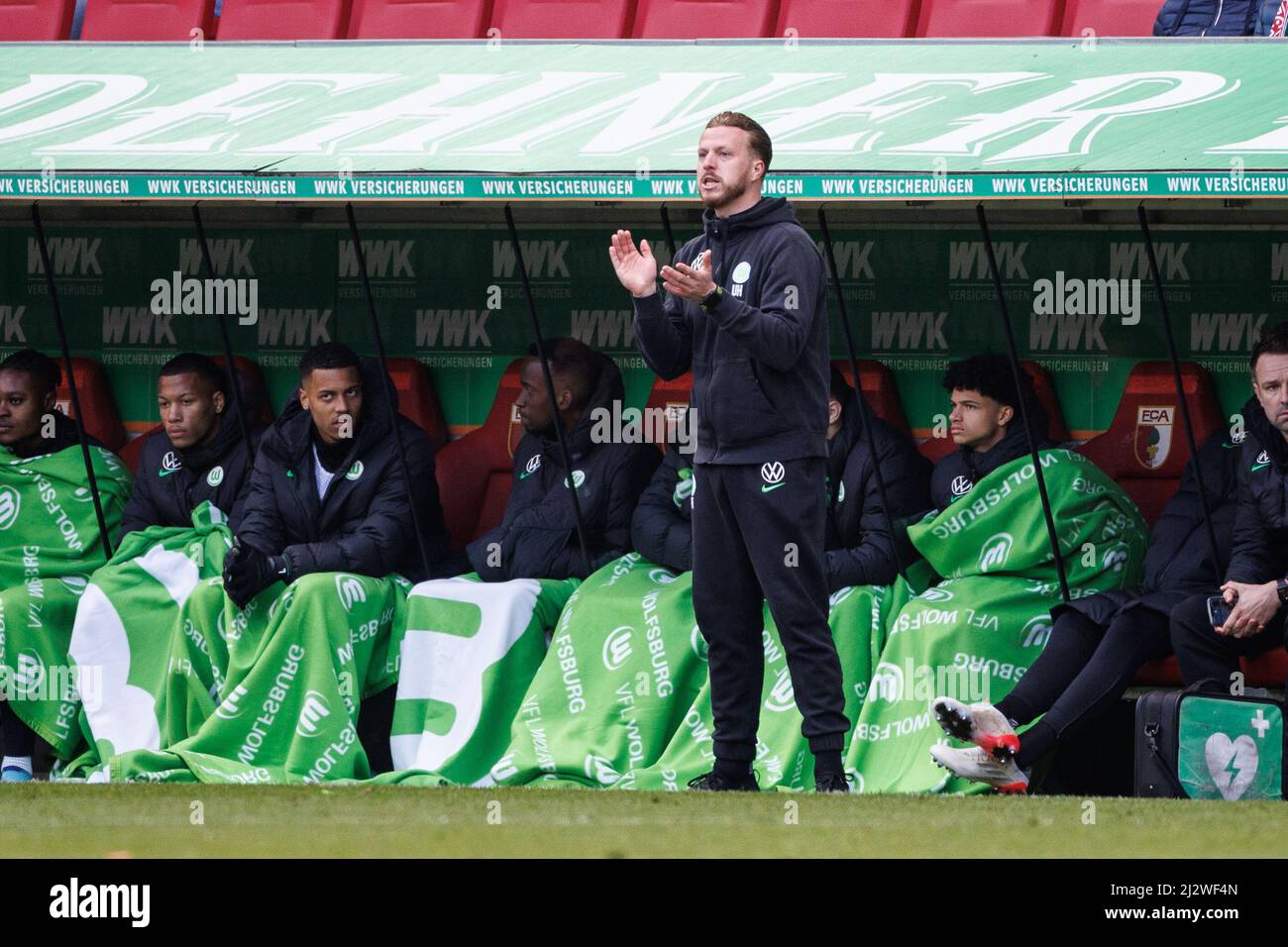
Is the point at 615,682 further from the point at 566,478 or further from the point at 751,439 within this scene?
the point at 751,439

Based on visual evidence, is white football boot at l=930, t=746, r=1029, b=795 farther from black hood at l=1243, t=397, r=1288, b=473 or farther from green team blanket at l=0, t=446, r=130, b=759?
green team blanket at l=0, t=446, r=130, b=759

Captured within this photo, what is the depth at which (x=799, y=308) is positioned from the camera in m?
5.33

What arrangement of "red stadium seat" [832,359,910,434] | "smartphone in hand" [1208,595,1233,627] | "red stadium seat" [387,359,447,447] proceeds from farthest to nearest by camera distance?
"red stadium seat" [387,359,447,447]
"red stadium seat" [832,359,910,434]
"smartphone in hand" [1208,595,1233,627]

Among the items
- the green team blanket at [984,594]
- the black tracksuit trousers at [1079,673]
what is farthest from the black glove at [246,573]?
the black tracksuit trousers at [1079,673]

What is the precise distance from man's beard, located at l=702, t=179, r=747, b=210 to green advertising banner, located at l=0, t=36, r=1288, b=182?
54 centimetres

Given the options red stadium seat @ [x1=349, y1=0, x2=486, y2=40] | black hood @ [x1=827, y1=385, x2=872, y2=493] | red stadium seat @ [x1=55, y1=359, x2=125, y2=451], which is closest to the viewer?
black hood @ [x1=827, y1=385, x2=872, y2=493]

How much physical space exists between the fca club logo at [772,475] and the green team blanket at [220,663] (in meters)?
1.81

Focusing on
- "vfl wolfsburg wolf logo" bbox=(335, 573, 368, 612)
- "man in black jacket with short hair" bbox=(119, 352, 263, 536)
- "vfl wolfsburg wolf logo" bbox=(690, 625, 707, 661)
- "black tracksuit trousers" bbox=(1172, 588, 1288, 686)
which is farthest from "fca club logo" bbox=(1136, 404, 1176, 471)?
"man in black jacket with short hair" bbox=(119, 352, 263, 536)

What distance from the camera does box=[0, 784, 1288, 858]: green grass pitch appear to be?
4.46 m

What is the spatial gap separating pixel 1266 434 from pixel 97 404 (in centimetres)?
446

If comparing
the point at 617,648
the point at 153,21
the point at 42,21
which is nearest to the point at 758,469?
the point at 617,648

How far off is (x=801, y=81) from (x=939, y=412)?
4.33ft
